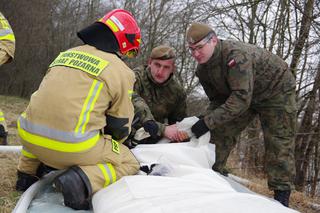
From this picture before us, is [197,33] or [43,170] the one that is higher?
[197,33]

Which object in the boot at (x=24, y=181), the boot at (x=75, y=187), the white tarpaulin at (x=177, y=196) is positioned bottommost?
→ the boot at (x=24, y=181)

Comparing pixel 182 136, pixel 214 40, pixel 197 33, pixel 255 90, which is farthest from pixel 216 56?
pixel 182 136

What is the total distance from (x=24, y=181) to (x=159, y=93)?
5.90 ft

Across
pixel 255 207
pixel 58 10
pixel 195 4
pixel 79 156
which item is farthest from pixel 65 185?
pixel 58 10

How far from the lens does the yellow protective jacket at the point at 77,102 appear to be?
203 centimetres

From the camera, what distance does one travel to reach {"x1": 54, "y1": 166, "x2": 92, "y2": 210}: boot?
197 centimetres

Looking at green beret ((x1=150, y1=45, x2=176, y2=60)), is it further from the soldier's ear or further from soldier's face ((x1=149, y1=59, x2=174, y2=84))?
the soldier's ear

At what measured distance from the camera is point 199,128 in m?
3.14

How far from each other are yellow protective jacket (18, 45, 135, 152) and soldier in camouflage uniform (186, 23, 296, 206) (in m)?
1.06

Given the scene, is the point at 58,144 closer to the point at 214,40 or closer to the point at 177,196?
the point at 177,196

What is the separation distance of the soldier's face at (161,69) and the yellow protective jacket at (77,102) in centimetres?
138

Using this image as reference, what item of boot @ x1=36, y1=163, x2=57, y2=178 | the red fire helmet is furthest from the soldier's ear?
boot @ x1=36, y1=163, x2=57, y2=178

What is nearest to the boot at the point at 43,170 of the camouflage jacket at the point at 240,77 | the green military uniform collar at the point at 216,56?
the camouflage jacket at the point at 240,77

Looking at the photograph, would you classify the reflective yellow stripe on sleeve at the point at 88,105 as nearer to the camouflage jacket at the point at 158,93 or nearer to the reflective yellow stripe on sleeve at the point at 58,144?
the reflective yellow stripe on sleeve at the point at 58,144
